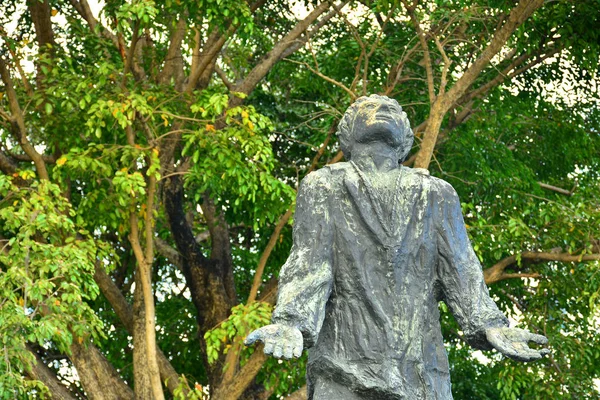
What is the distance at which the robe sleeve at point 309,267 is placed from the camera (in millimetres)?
5344

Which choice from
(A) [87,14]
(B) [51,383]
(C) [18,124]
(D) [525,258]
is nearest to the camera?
(C) [18,124]

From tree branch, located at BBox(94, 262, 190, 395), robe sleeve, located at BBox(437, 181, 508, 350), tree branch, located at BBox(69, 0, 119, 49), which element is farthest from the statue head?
tree branch, located at BBox(69, 0, 119, 49)

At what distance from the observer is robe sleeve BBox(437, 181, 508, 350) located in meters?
5.51

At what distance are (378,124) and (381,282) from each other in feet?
2.20

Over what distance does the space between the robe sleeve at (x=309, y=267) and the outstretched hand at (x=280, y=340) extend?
0.13 meters

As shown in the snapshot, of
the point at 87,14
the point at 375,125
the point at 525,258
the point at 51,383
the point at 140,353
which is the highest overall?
the point at 87,14

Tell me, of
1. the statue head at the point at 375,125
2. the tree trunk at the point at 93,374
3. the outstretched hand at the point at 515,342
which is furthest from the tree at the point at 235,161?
the outstretched hand at the point at 515,342

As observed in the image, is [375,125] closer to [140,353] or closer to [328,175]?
[328,175]

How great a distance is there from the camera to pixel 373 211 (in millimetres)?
5602

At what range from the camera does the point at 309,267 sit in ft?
18.1

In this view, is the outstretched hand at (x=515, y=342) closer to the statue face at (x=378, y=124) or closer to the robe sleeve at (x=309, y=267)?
the robe sleeve at (x=309, y=267)

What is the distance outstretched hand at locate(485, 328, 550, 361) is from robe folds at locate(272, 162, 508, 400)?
0.27ft

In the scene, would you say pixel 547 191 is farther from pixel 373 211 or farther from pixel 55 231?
pixel 373 211

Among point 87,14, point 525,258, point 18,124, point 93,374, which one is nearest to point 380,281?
point 18,124
